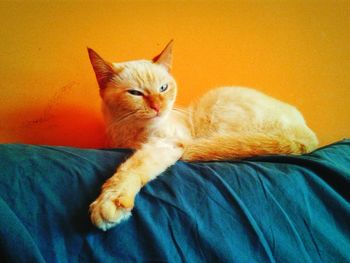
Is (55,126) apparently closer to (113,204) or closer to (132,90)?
(132,90)

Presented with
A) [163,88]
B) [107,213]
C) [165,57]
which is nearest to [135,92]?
[163,88]

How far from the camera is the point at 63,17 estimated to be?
104cm

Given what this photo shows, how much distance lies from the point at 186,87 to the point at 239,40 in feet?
1.28

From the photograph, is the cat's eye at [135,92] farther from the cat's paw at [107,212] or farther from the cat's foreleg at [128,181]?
the cat's paw at [107,212]

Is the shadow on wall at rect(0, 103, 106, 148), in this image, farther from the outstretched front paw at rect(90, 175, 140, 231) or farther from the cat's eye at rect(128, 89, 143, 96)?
the outstretched front paw at rect(90, 175, 140, 231)

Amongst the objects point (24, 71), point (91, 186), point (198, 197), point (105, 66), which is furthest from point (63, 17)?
point (198, 197)

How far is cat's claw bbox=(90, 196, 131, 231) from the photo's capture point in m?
0.46

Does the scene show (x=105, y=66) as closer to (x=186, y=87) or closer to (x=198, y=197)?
(x=186, y=87)

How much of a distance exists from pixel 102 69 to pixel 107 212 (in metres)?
0.58

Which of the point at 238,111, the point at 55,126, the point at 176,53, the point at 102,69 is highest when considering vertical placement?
the point at 176,53

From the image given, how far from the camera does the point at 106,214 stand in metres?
0.46

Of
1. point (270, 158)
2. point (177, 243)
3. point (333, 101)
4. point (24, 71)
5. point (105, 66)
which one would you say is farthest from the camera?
point (333, 101)

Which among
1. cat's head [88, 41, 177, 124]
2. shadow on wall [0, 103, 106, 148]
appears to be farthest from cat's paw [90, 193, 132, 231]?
shadow on wall [0, 103, 106, 148]

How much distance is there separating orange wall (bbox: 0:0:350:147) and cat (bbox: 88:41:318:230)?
0.80 feet
